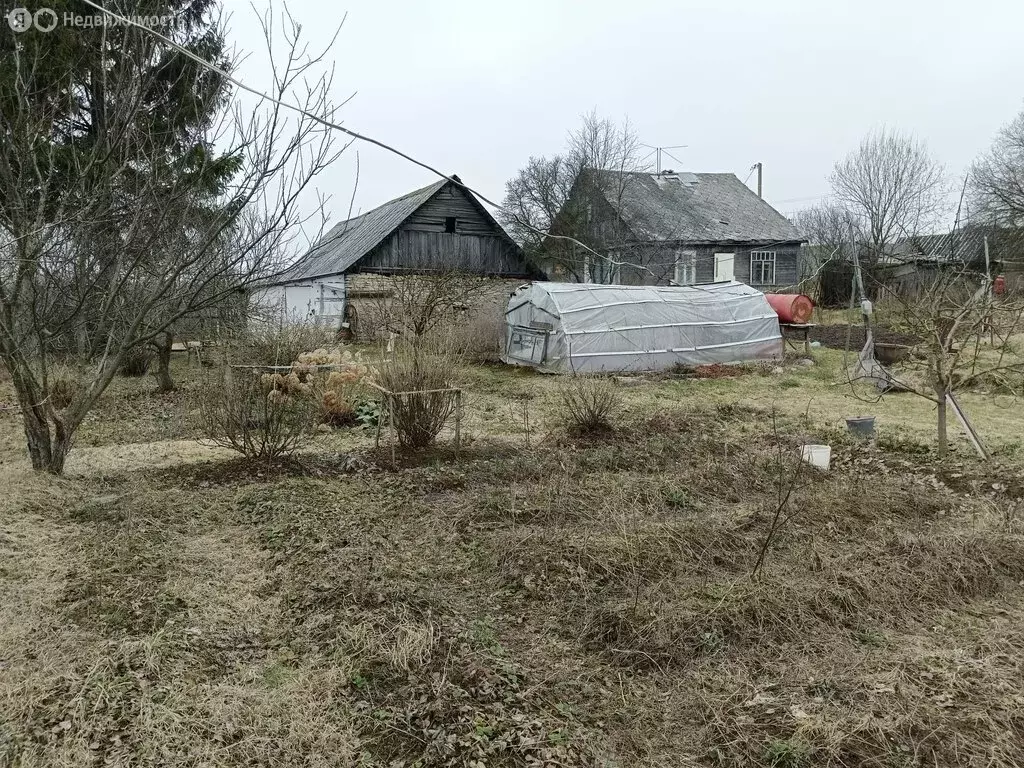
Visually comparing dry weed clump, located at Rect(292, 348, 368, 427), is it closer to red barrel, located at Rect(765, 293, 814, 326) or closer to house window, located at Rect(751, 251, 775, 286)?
red barrel, located at Rect(765, 293, 814, 326)

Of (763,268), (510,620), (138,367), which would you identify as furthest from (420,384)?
(763,268)

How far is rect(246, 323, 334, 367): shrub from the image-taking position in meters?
10.1

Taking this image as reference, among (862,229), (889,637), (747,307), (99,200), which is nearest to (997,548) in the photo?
(889,637)

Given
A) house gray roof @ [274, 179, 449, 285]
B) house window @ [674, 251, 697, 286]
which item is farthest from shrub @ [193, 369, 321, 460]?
house window @ [674, 251, 697, 286]

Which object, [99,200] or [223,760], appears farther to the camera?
[99,200]

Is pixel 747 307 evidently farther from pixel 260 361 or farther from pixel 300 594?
pixel 300 594

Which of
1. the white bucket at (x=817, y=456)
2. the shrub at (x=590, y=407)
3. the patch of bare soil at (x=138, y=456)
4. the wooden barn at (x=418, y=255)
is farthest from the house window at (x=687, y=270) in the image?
the patch of bare soil at (x=138, y=456)

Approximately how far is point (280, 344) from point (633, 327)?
27.4 feet

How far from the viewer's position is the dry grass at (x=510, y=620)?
267 centimetres

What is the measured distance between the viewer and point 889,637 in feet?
11.3

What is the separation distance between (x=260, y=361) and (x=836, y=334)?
18.5 metres

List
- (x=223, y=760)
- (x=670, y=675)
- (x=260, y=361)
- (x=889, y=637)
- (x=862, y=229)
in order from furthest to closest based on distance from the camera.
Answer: (x=862, y=229) < (x=260, y=361) < (x=889, y=637) < (x=670, y=675) < (x=223, y=760)

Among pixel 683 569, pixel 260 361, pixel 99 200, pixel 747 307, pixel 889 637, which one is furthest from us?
pixel 747 307

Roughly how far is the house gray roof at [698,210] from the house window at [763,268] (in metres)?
0.68
